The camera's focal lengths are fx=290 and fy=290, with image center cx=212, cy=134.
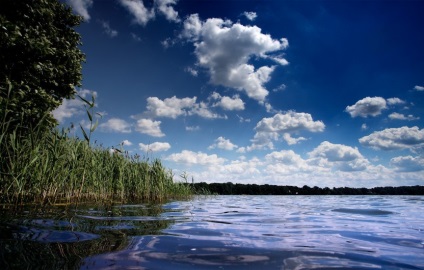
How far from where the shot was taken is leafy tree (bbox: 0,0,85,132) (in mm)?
10148

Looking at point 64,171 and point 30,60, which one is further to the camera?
point 30,60

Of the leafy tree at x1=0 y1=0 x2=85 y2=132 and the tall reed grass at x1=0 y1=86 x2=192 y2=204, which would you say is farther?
the leafy tree at x1=0 y1=0 x2=85 y2=132

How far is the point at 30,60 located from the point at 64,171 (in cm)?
694

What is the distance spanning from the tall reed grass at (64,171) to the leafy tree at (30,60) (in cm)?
162

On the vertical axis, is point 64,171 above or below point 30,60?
below

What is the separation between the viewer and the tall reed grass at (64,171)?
19.8 ft

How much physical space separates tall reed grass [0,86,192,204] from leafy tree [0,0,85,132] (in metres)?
1.62

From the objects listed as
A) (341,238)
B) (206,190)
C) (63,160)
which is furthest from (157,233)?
(206,190)

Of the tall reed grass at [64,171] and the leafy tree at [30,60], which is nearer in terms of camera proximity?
the tall reed grass at [64,171]

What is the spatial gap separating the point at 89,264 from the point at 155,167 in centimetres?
1118

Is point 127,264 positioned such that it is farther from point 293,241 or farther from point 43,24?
point 43,24

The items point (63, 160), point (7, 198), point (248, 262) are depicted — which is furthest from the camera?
point (63, 160)

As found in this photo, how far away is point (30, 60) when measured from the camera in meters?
11.5

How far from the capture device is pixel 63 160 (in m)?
6.90
